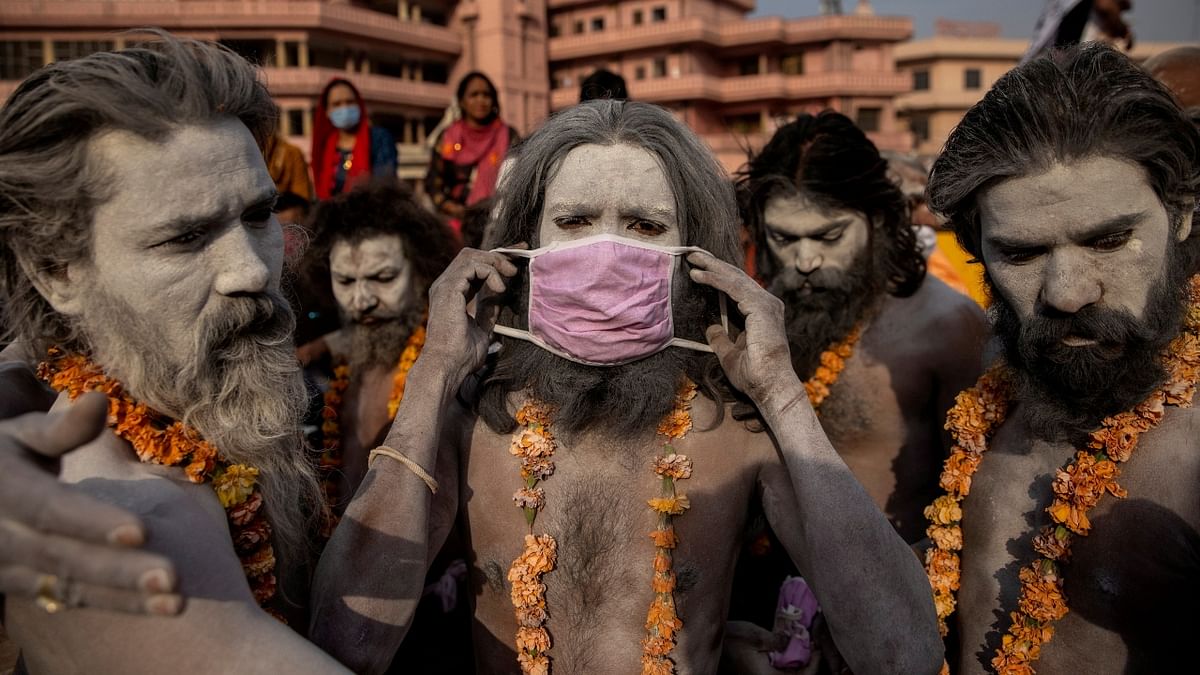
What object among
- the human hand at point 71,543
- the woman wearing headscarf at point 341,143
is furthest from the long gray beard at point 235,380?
the woman wearing headscarf at point 341,143

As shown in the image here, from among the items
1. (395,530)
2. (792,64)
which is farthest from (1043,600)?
(792,64)

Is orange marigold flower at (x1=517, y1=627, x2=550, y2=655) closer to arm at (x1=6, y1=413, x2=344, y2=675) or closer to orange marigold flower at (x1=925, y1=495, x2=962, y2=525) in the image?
arm at (x1=6, y1=413, x2=344, y2=675)

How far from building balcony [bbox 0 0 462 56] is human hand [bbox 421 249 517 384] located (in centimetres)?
3075

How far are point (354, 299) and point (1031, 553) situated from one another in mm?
3715

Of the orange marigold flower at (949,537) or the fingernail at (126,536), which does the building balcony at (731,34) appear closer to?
the orange marigold flower at (949,537)

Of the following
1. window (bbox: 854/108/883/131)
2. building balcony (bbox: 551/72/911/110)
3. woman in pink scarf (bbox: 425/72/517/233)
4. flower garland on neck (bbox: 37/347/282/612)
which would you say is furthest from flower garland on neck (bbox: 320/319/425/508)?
window (bbox: 854/108/883/131)

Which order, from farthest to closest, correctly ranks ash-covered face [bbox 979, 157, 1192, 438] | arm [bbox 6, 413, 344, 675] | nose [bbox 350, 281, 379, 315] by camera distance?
nose [bbox 350, 281, 379, 315] < ash-covered face [bbox 979, 157, 1192, 438] < arm [bbox 6, 413, 344, 675]

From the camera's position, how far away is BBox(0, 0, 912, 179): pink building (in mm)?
29344

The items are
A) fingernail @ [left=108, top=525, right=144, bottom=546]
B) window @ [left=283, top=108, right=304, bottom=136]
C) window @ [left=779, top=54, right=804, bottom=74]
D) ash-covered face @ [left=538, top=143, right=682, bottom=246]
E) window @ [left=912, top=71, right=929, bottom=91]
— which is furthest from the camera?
window @ [left=912, top=71, right=929, bottom=91]

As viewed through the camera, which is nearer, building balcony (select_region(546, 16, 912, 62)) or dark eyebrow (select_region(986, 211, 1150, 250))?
dark eyebrow (select_region(986, 211, 1150, 250))

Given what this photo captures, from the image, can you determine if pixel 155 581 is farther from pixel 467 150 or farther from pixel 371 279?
pixel 467 150

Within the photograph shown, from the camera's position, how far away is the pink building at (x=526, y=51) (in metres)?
29.3

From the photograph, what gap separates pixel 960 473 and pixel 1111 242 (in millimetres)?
917

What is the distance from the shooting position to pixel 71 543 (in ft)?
4.13
